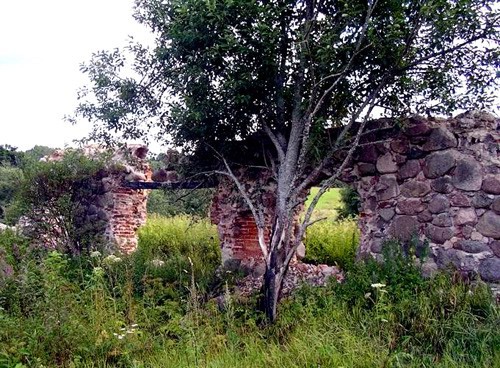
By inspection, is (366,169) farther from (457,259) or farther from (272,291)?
(272,291)

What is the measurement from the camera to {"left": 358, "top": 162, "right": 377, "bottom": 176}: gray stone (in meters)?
6.70

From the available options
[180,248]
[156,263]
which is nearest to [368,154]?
[156,263]

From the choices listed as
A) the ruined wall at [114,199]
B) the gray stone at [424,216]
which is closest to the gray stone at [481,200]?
the gray stone at [424,216]

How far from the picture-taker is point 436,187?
241 inches

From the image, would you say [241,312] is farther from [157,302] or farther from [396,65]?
[396,65]

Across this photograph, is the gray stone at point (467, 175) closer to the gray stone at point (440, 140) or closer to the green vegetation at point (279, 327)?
the gray stone at point (440, 140)

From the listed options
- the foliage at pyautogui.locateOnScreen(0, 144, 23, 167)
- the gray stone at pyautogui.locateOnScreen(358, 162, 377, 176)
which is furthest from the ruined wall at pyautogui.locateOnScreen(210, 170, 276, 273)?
the foliage at pyautogui.locateOnScreen(0, 144, 23, 167)

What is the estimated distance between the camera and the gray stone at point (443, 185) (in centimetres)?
602

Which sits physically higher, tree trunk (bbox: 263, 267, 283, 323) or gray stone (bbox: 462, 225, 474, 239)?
gray stone (bbox: 462, 225, 474, 239)

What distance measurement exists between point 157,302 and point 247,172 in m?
2.56

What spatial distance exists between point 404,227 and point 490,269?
112 cm

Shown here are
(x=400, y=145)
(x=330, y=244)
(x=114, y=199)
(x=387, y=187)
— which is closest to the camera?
(x=400, y=145)

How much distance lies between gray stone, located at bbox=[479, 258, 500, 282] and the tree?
194cm

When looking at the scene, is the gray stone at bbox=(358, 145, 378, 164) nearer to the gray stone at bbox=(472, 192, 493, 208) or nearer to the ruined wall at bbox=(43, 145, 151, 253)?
the gray stone at bbox=(472, 192, 493, 208)
